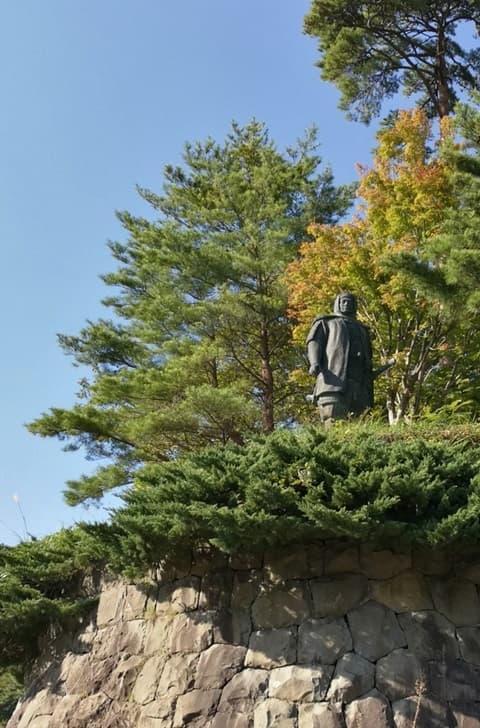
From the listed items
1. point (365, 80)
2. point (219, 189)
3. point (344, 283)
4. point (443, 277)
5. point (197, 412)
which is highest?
point (365, 80)

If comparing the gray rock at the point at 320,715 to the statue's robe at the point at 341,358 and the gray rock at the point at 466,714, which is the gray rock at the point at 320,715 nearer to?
the gray rock at the point at 466,714

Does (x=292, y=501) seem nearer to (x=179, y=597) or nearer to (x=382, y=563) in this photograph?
(x=382, y=563)

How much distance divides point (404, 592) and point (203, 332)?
30.1 ft

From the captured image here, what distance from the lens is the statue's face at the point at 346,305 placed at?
8688mm

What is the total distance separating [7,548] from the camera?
7.48 metres

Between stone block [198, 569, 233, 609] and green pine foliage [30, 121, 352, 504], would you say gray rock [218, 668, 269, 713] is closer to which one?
stone block [198, 569, 233, 609]

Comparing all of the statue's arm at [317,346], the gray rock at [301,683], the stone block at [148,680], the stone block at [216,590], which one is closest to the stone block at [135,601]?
the stone block at [148,680]

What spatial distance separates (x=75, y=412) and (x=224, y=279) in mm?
4134

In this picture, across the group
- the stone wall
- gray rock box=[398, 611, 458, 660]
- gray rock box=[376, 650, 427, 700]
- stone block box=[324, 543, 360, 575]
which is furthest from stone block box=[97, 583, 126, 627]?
gray rock box=[398, 611, 458, 660]

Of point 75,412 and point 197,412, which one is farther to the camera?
point 75,412

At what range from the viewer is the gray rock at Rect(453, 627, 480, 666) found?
5.14 meters

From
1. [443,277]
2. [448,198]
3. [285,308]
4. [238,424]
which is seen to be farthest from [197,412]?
[448,198]

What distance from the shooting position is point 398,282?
35.4ft

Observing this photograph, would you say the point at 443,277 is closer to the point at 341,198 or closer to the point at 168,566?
the point at 168,566
